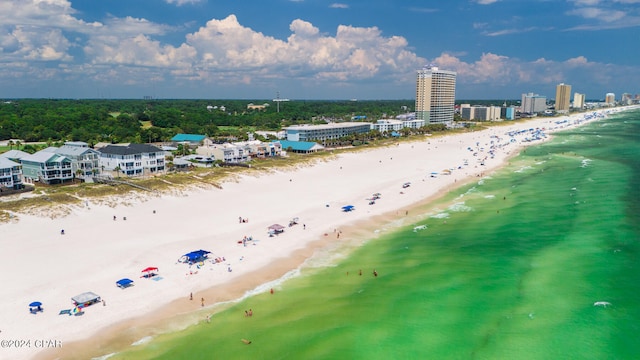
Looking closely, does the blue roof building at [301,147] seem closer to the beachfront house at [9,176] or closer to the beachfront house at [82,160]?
the beachfront house at [82,160]

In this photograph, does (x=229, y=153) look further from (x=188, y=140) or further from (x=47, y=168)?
(x=47, y=168)

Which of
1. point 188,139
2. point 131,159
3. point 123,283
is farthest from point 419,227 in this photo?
point 188,139

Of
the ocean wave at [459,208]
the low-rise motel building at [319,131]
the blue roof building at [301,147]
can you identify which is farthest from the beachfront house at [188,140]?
the ocean wave at [459,208]

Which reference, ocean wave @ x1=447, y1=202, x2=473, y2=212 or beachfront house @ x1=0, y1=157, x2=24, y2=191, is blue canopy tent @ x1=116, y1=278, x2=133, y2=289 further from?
ocean wave @ x1=447, y1=202, x2=473, y2=212

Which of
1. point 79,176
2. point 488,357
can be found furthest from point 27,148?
point 488,357

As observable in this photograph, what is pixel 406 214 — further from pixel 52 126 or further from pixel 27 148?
pixel 52 126

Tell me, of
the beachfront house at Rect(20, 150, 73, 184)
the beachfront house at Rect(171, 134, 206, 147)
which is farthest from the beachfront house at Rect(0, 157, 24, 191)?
the beachfront house at Rect(171, 134, 206, 147)
